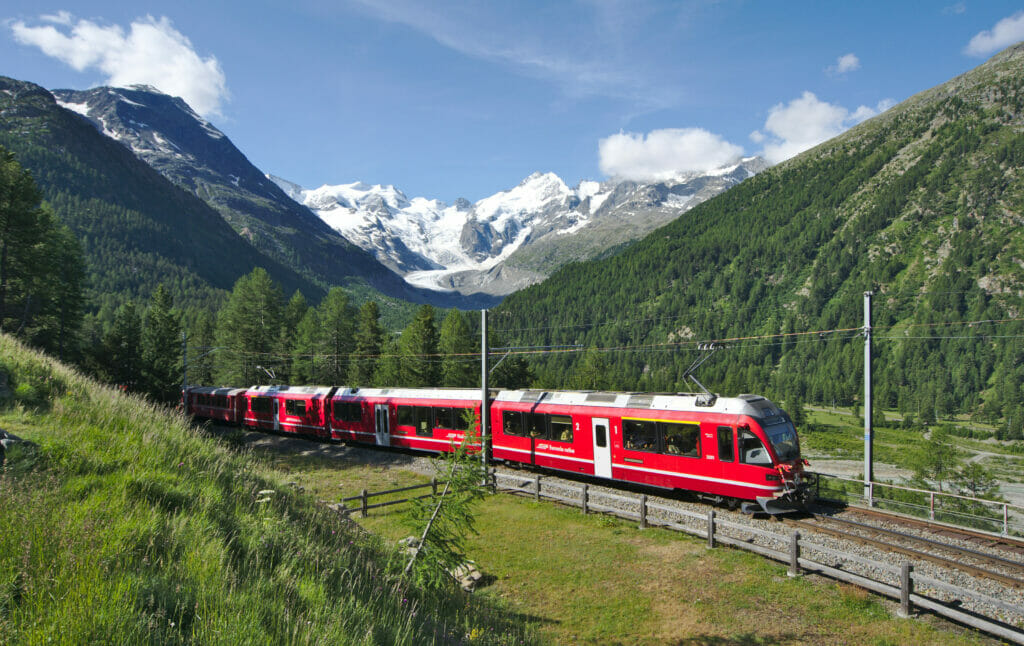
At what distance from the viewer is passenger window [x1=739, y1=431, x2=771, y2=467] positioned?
16312mm

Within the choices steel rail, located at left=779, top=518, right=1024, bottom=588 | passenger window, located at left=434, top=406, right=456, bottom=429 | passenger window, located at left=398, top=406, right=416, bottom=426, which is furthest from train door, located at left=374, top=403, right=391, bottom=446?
steel rail, located at left=779, top=518, right=1024, bottom=588

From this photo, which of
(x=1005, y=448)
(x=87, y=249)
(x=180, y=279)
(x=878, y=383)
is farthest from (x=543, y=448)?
(x=87, y=249)

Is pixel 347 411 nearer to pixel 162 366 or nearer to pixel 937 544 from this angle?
pixel 162 366

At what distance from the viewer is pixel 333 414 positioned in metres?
34.0

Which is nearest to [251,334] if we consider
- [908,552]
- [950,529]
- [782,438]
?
[782,438]

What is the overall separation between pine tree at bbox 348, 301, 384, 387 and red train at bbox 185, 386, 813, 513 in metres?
32.6

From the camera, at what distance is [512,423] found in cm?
2467

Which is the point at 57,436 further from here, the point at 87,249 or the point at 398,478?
the point at 87,249

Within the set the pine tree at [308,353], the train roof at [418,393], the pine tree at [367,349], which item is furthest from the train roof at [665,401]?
the pine tree at [308,353]

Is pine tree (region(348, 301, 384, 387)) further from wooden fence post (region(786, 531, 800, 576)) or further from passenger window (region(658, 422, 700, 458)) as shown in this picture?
wooden fence post (region(786, 531, 800, 576))

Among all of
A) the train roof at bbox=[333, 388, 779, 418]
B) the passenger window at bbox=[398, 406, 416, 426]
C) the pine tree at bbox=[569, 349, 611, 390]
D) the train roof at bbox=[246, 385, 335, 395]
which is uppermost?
the train roof at bbox=[333, 388, 779, 418]

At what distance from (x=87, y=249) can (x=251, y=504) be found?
687 ft

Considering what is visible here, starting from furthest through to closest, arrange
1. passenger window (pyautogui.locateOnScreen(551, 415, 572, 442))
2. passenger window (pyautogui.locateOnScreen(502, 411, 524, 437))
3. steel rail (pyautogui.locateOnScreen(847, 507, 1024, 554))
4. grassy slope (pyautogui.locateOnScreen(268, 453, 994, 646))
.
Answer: passenger window (pyautogui.locateOnScreen(502, 411, 524, 437))
passenger window (pyautogui.locateOnScreen(551, 415, 572, 442))
steel rail (pyautogui.locateOnScreen(847, 507, 1024, 554))
grassy slope (pyautogui.locateOnScreen(268, 453, 994, 646))

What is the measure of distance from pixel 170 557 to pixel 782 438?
681 inches
